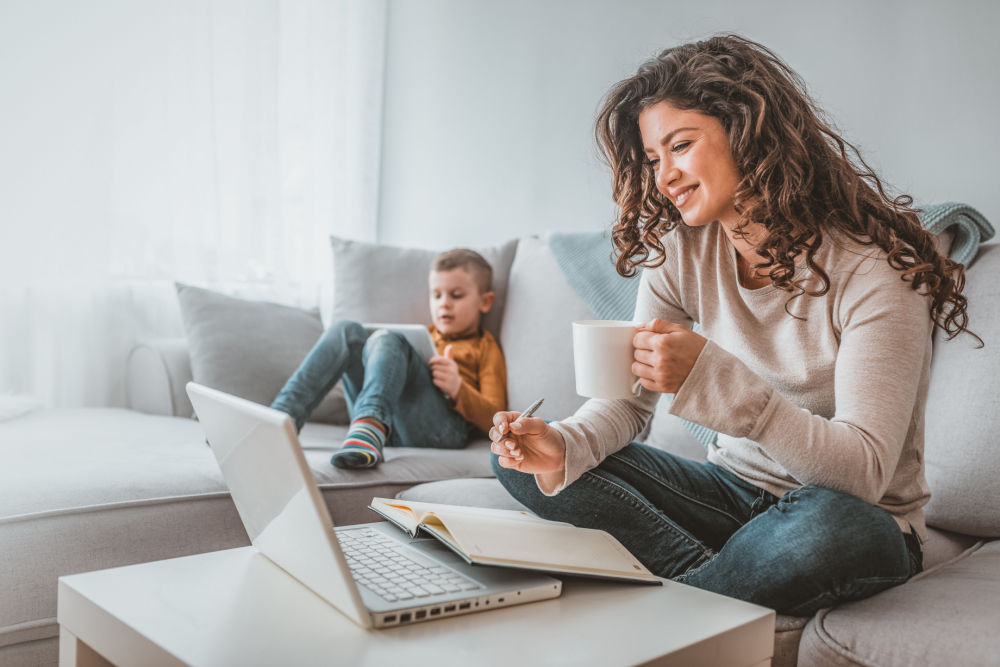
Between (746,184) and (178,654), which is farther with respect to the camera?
(746,184)

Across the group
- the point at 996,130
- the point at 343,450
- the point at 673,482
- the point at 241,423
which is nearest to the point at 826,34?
the point at 996,130

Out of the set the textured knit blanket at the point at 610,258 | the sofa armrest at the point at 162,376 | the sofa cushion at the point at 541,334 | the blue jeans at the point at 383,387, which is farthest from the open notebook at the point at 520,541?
the sofa armrest at the point at 162,376

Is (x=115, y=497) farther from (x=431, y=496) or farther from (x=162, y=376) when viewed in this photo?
(x=162, y=376)

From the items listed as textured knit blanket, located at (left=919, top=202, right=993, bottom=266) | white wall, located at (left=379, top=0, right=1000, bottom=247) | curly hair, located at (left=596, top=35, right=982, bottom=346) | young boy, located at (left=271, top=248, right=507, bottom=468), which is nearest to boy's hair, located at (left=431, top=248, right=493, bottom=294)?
young boy, located at (left=271, top=248, right=507, bottom=468)

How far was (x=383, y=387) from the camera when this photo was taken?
70.2 inches

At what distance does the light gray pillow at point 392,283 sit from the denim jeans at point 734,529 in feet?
3.34

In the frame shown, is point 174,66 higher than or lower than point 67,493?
higher

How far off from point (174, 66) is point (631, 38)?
131cm

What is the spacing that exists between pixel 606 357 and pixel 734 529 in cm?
40

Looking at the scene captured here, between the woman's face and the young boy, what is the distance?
76cm

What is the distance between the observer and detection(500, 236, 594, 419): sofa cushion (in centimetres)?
190

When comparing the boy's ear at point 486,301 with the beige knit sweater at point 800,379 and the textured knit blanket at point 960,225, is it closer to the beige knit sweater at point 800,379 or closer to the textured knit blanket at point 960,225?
the beige knit sweater at point 800,379

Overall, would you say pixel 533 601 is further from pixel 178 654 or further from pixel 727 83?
pixel 727 83

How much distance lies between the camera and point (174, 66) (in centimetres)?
238
